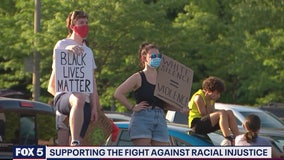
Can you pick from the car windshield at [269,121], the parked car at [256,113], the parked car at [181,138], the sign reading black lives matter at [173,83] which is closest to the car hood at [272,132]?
the parked car at [256,113]

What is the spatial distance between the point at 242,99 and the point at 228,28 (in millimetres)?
2950

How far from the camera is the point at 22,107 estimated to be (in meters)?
10.9

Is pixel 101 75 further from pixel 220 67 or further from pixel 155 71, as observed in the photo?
pixel 155 71

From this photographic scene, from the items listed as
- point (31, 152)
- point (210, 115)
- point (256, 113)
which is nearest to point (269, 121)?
Answer: point (256, 113)

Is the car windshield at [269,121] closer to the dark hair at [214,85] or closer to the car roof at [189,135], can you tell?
the car roof at [189,135]

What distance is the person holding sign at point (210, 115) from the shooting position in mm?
10508

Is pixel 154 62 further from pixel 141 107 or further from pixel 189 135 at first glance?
pixel 189 135

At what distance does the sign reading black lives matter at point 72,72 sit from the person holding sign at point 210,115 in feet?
8.27

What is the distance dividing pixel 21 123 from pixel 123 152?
460 centimetres

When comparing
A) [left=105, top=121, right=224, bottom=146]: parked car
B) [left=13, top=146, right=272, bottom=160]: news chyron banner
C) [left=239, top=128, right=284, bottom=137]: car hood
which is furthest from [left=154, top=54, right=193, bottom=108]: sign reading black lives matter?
[left=239, top=128, right=284, bottom=137]: car hood

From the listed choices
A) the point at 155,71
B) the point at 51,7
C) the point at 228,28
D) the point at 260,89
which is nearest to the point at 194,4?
the point at 228,28

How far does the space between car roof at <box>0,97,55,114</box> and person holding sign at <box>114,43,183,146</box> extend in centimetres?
191

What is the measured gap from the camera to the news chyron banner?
6.38 m

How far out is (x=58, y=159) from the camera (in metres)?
6.44
